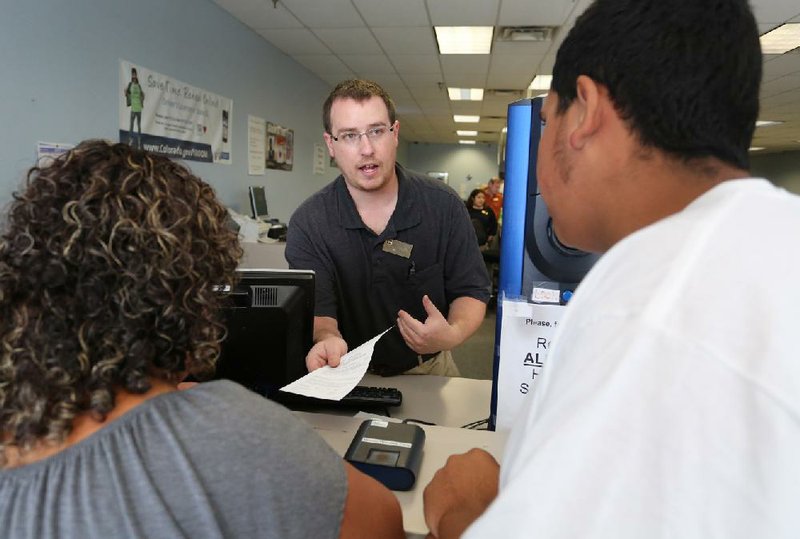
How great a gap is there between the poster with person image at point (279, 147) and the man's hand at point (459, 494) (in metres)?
4.37

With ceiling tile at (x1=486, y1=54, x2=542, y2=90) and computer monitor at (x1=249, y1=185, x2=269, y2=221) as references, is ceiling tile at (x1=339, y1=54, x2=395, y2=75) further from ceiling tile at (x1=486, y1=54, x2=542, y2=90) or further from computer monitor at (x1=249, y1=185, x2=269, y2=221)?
computer monitor at (x1=249, y1=185, x2=269, y2=221)

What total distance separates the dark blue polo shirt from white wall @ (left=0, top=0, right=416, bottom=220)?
809mm

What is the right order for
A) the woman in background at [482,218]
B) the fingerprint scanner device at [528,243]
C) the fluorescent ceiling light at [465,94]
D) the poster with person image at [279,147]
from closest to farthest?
the fingerprint scanner device at [528,243]
the poster with person image at [279,147]
the woman in background at [482,218]
the fluorescent ceiling light at [465,94]

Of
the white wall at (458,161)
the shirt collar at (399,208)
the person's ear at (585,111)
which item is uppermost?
the white wall at (458,161)

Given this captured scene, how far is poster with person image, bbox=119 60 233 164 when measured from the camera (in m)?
2.94

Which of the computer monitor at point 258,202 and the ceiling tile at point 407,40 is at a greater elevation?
the ceiling tile at point 407,40

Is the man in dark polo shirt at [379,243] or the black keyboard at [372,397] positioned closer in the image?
the black keyboard at [372,397]

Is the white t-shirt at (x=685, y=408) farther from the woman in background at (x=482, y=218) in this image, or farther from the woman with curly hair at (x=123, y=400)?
the woman in background at (x=482, y=218)

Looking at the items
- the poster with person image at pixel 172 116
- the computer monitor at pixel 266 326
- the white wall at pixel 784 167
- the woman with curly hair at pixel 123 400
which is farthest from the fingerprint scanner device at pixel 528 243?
the white wall at pixel 784 167

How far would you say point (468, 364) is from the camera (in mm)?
4109

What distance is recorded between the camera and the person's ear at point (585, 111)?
21.8 inches

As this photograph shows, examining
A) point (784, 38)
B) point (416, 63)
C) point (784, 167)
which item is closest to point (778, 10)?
point (784, 38)

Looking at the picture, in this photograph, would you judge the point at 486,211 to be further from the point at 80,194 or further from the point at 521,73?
the point at 80,194

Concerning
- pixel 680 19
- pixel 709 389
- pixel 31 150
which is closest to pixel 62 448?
pixel 709 389
